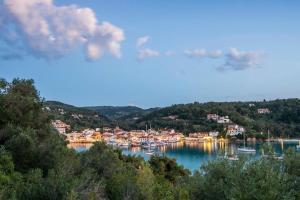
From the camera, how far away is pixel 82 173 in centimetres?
1434

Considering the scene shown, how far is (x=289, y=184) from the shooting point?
10477mm

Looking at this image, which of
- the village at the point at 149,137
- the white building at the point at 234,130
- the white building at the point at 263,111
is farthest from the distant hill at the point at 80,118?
the white building at the point at 263,111

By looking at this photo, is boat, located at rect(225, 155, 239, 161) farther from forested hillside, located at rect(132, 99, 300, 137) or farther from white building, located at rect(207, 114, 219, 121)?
white building, located at rect(207, 114, 219, 121)

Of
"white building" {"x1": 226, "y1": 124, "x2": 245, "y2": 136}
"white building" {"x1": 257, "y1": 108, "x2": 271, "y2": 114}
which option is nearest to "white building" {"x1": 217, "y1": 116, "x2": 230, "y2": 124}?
"white building" {"x1": 226, "y1": 124, "x2": 245, "y2": 136}

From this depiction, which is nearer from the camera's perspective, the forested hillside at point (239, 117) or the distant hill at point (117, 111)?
the forested hillside at point (239, 117)

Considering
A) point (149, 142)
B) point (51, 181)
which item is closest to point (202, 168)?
point (51, 181)

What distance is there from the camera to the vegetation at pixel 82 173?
9.64 meters

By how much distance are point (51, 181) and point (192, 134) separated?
103961 millimetres

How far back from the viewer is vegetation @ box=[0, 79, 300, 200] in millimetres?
9641

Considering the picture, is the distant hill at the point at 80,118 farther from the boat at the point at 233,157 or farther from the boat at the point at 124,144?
the boat at the point at 233,157

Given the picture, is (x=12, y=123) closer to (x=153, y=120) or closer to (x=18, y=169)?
(x=18, y=169)

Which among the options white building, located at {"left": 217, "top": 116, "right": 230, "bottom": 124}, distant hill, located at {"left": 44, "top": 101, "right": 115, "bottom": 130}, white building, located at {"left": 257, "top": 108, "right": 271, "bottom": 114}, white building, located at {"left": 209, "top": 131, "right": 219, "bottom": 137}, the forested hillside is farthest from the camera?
white building, located at {"left": 257, "top": 108, "right": 271, "bottom": 114}

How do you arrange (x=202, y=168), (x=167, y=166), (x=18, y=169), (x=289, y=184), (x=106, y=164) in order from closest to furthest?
(x=289, y=184) → (x=202, y=168) → (x=18, y=169) → (x=106, y=164) → (x=167, y=166)

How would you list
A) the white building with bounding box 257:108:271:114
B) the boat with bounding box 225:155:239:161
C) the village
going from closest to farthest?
the boat with bounding box 225:155:239:161 → the village → the white building with bounding box 257:108:271:114
